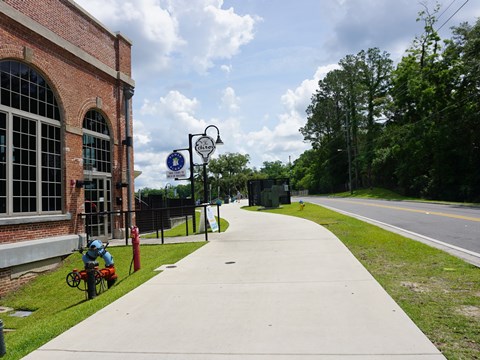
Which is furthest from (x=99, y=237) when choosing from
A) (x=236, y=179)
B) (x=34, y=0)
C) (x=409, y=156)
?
(x=236, y=179)

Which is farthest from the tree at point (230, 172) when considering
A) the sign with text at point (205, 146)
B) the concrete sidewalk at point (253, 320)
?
the concrete sidewalk at point (253, 320)

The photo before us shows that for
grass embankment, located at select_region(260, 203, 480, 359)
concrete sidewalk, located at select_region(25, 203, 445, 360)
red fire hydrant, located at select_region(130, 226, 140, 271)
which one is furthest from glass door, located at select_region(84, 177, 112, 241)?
grass embankment, located at select_region(260, 203, 480, 359)

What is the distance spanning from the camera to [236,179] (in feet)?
302

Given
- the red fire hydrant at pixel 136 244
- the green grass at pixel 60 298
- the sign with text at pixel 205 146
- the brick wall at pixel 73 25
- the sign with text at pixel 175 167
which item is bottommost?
the green grass at pixel 60 298

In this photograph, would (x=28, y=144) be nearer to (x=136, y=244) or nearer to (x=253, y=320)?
(x=136, y=244)

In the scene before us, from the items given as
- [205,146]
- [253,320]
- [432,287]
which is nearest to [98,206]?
[205,146]

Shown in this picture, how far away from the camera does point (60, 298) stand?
8695 mm

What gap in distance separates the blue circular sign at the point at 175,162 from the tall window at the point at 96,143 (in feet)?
7.56

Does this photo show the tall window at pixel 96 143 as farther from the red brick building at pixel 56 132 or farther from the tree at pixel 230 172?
the tree at pixel 230 172

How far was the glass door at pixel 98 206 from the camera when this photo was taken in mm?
13617

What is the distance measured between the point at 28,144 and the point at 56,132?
1.30 meters

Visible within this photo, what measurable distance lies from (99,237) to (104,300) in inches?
338

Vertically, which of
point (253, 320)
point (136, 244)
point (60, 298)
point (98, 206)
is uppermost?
point (98, 206)

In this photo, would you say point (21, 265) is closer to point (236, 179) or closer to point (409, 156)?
point (409, 156)
